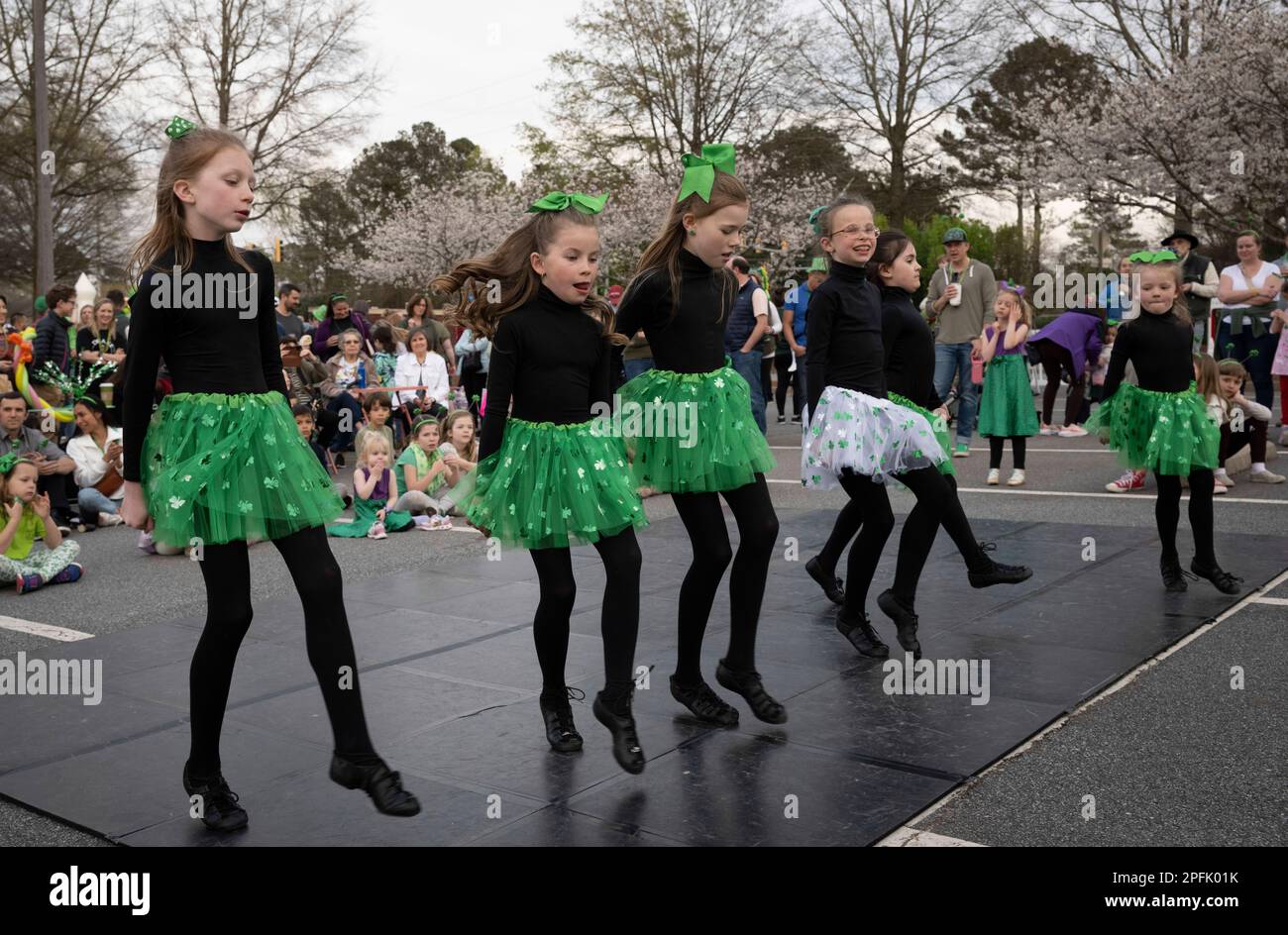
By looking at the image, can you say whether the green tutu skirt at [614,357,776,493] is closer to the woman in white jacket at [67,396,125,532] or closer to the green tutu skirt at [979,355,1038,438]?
the green tutu skirt at [979,355,1038,438]

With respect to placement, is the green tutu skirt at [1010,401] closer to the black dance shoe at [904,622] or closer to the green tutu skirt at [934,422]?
the green tutu skirt at [934,422]

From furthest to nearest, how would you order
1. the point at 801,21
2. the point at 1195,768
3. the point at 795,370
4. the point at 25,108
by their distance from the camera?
the point at 801,21
the point at 25,108
the point at 795,370
the point at 1195,768

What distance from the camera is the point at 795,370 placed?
15.0m

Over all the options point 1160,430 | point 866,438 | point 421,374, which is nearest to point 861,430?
point 866,438

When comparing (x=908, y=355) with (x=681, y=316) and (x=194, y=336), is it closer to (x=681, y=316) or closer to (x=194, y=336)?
(x=681, y=316)

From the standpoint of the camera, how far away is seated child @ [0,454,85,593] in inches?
273

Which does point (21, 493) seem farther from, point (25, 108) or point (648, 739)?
point (25, 108)

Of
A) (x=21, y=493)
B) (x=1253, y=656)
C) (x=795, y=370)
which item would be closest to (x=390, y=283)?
(x=795, y=370)

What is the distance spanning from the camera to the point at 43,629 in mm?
5910

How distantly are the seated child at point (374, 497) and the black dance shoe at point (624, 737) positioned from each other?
521 cm

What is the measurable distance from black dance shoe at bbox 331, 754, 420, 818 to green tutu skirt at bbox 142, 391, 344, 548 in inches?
26.2

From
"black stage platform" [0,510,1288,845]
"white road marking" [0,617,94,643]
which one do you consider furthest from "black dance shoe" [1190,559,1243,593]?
"white road marking" [0,617,94,643]
